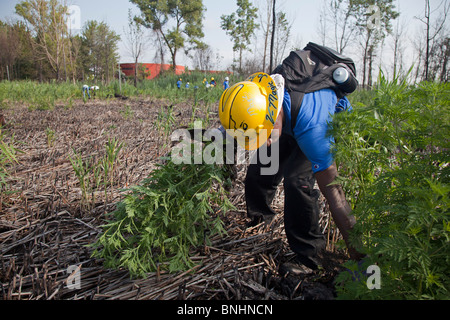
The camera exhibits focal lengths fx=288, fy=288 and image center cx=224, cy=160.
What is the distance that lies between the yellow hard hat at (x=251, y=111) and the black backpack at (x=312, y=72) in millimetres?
128

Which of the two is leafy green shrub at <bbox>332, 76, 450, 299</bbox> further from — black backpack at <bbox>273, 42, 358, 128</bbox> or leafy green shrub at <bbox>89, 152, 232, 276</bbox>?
leafy green shrub at <bbox>89, 152, 232, 276</bbox>

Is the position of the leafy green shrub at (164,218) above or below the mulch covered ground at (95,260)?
above

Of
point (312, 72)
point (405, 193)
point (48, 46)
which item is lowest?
point (405, 193)

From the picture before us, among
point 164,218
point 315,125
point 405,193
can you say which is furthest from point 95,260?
point 405,193

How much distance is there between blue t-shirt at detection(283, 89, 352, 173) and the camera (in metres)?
1.75

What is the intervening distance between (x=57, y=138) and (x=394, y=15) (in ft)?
76.6

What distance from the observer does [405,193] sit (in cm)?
127

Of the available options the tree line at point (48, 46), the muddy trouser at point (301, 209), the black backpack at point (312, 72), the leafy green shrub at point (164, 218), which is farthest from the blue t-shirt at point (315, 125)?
the tree line at point (48, 46)

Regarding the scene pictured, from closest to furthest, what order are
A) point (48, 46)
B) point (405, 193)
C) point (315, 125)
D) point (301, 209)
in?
point (405, 193) → point (315, 125) → point (301, 209) → point (48, 46)

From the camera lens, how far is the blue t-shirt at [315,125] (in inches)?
69.1

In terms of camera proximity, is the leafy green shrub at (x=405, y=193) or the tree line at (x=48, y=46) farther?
the tree line at (x=48, y=46)

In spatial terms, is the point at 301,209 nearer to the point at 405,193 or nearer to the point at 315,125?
the point at 315,125

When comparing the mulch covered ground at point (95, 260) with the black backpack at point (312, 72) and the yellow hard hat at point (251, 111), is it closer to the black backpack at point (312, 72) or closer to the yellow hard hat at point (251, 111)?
the yellow hard hat at point (251, 111)

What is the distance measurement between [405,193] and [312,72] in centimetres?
113
